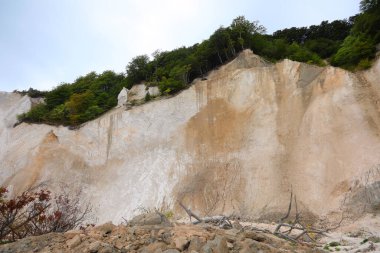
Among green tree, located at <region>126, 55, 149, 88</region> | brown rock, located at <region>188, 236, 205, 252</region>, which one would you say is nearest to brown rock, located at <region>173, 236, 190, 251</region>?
brown rock, located at <region>188, 236, 205, 252</region>

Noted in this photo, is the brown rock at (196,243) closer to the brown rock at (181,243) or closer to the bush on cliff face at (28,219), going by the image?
the brown rock at (181,243)

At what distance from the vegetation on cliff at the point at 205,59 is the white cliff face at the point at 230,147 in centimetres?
160

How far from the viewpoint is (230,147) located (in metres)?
22.3

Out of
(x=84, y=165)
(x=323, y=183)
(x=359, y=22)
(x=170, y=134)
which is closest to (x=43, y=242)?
(x=323, y=183)

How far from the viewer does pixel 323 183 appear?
1820cm

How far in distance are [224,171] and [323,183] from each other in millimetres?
5483

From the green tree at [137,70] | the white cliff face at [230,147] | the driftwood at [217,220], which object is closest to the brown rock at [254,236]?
the driftwood at [217,220]

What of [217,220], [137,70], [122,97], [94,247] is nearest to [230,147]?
[122,97]

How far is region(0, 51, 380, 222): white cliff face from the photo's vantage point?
18750 millimetres

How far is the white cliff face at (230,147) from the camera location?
18750mm

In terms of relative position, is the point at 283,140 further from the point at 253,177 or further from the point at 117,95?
the point at 117,95

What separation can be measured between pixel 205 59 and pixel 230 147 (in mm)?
9193

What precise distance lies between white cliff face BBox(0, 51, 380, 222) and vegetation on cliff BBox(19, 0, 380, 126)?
1603 mm

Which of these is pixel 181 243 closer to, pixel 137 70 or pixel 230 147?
pixel 230 147
